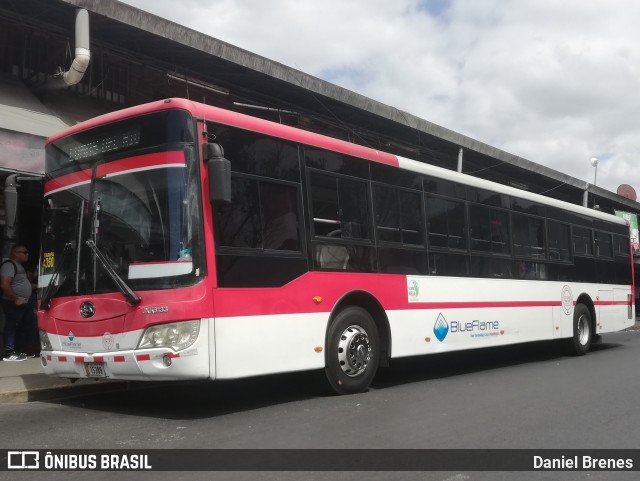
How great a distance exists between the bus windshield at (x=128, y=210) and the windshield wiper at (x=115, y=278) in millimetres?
11

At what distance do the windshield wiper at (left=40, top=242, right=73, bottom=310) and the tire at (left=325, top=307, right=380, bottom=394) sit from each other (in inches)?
120

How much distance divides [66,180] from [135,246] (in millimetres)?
1514

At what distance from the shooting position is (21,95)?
33.9 ft

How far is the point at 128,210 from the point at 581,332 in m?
10.5

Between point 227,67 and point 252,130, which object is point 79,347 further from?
point 227,67

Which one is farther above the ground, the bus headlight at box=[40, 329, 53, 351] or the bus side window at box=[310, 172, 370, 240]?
the bus side window at box=[310, 172, 370, 240]

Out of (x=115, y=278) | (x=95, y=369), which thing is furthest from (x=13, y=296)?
(x=115, y=278)

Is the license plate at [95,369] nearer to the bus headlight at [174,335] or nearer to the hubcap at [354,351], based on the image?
the bus headlight at [174,335]

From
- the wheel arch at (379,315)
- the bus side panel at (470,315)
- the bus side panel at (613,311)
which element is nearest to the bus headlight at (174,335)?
the wheel arch at (379,315)

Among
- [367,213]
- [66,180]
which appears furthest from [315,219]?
[66,180]

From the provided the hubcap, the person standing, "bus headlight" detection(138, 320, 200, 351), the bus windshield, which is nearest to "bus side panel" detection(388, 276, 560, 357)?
the hubcap

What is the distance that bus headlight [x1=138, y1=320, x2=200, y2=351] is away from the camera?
5922 millimetres

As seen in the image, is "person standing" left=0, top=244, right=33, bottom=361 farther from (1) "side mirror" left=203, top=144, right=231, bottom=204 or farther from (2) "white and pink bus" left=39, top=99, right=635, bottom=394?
(1) "side mirror" left=203, top=144, right=231, bottom=204

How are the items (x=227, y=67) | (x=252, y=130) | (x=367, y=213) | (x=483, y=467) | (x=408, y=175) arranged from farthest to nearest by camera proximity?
(x=227, y=67) → (x=408, y=175) → (x=367, y=213) → (x=252, y=130) → (x=483, y=467)
